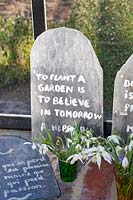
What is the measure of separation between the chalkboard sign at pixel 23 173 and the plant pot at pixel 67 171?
0.07m

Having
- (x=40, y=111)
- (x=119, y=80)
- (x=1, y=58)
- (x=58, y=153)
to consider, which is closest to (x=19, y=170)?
(x=58, y=153)

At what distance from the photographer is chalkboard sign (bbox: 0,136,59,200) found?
1.84 metres

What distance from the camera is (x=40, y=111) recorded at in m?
2.16

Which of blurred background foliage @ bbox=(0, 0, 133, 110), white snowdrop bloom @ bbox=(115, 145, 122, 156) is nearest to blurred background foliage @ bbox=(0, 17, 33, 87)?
blurred background foliage @ bbox=(0, 0, 133, 110)

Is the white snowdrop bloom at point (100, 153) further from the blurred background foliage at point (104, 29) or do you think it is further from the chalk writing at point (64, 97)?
the blurred background foliage at point (104, 29)

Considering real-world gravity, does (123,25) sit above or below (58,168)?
above

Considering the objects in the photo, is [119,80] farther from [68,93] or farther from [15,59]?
[15,59]

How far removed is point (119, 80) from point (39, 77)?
0.32 m

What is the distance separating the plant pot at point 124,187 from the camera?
172cm

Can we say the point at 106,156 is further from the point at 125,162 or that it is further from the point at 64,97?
the point at 64,97

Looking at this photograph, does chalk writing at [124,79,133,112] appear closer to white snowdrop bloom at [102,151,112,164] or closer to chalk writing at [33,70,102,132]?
chalk writing at [33,70,102,132]

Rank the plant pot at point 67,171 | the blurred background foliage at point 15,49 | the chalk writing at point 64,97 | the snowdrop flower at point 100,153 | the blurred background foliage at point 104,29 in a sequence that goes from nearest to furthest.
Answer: the snowdrop flower at point 100,153 → the plant pot at point 67,171 → the chalk writing at point 64,97 → the blurred background foliage at point 104,29 → the blurred background foliage at point 15,49

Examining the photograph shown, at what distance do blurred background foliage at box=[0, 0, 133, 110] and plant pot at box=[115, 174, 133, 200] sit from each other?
0.55m

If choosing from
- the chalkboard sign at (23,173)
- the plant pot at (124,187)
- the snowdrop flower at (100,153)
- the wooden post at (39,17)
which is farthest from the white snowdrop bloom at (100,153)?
the wooden post at (39,17)
